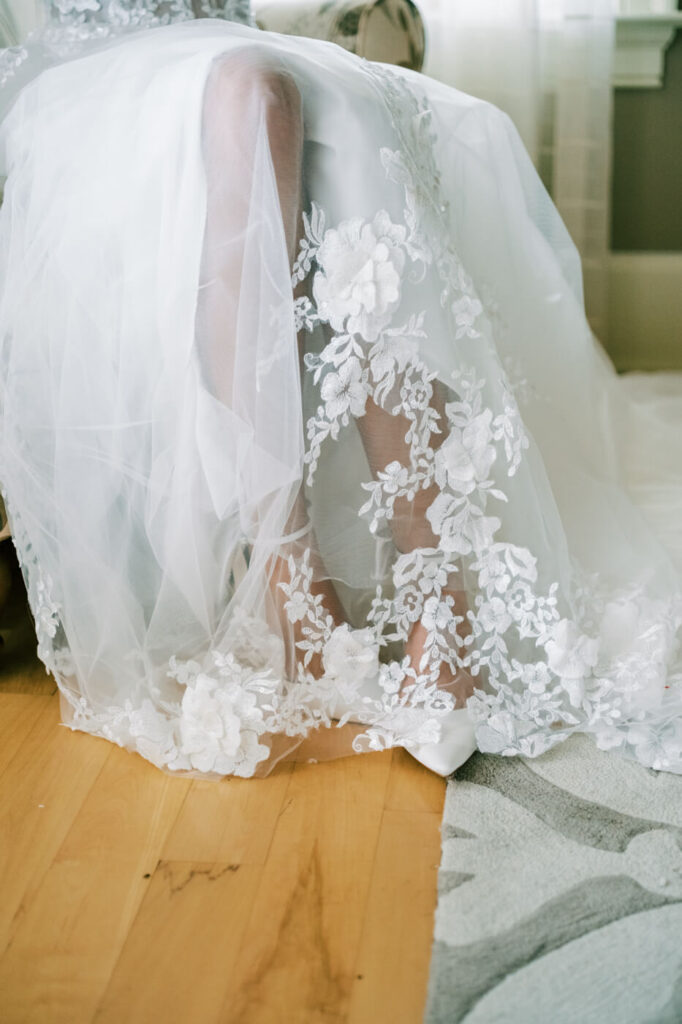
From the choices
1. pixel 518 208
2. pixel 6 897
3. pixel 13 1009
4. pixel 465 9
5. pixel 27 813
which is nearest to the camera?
pixel 13 1009

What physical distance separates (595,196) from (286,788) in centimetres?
157

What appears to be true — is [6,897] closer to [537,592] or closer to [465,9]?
[537,592]

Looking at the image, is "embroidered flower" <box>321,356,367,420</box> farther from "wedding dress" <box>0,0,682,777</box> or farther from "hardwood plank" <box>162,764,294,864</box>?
"hardwood plank" <box>162,764,294,864</box>

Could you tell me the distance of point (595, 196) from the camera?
206 centimetres

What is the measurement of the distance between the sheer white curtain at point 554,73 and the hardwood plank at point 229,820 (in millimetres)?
1532

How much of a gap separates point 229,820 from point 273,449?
33cm

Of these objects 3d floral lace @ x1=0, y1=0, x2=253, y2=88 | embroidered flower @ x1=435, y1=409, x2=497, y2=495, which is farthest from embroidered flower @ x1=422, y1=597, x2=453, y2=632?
3d floral lace @ x1=0, y1=0, x2=253, y2=88

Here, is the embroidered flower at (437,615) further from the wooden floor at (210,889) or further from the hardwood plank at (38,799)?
the hardwood plank at (38,799)

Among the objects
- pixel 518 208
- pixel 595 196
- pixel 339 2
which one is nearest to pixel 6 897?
pixel 518 208

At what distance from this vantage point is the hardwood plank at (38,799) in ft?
2.68

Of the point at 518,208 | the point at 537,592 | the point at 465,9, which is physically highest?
the point at 465,9

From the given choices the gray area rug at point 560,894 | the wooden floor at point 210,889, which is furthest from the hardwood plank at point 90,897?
the gray area rug at point 560,894

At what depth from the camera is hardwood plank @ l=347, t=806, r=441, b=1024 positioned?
68 cm

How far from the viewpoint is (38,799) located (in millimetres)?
925
